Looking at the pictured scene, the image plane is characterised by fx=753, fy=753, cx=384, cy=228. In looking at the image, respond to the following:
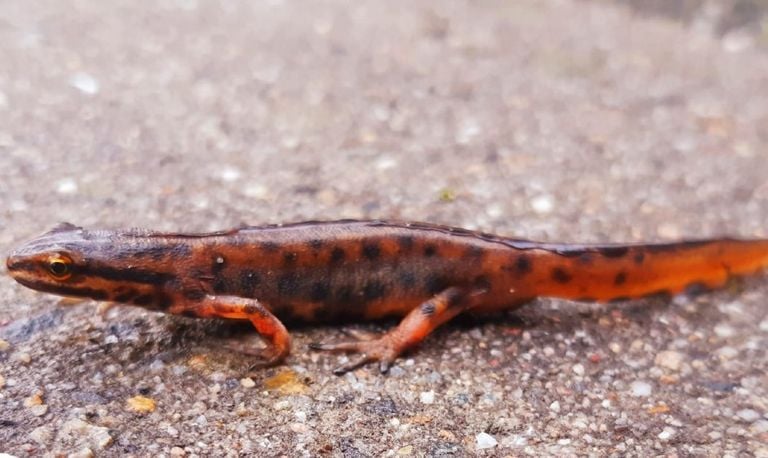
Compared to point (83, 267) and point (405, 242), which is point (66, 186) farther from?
point (405, 242)

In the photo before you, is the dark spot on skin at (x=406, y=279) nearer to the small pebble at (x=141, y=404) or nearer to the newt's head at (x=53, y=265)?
the small pebble at (x=141, y=404)

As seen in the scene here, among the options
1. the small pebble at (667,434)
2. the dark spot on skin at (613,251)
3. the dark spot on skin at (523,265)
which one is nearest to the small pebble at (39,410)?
the dark spot on skin at (523,265)

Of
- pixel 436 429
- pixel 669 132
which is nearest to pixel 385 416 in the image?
pixel 436 429

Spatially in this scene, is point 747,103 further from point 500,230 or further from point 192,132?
point 192,132

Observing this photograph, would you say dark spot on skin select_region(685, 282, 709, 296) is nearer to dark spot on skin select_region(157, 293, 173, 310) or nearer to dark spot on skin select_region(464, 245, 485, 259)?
dark spot on skin select_region(464, 245, 485, 259)

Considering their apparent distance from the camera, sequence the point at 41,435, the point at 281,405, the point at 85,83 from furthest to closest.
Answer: the point at 85,83, the point at 281,405, the point at 41,435

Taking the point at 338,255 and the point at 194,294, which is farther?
the point at 338,255

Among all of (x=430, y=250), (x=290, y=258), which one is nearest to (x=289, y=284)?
(x=290, y=258)
